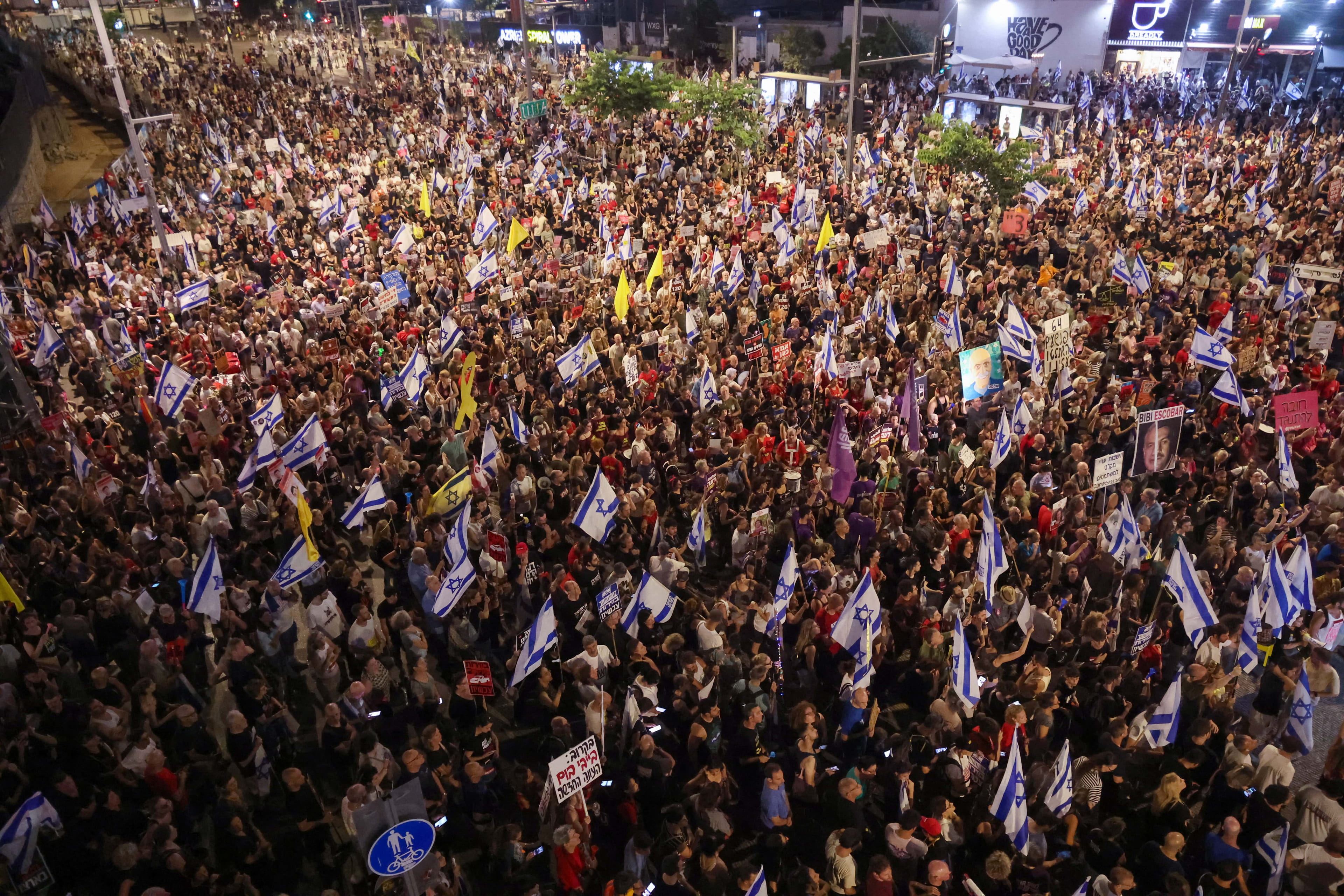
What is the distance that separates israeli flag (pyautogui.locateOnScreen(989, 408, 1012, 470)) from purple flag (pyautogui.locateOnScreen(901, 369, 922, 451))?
1.05 meters

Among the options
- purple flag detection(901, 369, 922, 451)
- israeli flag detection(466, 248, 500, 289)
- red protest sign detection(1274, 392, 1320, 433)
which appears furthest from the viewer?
israeli flag detection(466, 248, 500, 289)

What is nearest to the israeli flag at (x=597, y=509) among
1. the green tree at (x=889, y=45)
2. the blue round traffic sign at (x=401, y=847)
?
the blue round traffic sign at (x=401, y=847)

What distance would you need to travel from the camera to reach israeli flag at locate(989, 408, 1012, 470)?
41.0 feet

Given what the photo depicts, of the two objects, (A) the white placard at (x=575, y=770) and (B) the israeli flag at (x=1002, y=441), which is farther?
(B) the israeli flag at (x=1002, y=441)

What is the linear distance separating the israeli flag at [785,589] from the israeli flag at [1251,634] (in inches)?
175

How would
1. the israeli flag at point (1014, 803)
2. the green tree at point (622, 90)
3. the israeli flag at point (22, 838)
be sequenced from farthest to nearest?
the green tree at point (622, 90)
the israeli flag at point (22, 838)
the israeli flag at point (1014, 803)

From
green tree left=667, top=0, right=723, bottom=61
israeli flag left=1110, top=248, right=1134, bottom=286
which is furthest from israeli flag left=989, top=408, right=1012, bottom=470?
green tree left=667, top=0, right=723, bottom=61

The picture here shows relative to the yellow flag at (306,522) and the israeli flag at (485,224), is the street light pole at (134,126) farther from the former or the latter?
the yellow flag at (306,522)

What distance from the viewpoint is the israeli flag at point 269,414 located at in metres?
13.1

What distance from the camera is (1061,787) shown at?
25.2ft

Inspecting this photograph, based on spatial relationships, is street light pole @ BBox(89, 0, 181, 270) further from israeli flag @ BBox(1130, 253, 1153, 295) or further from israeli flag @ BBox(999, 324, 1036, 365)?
israeli flag @ BBox(1130, 253, 1153, 295)

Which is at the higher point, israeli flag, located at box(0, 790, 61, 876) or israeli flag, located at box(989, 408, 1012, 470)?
israeli flag, located at box(989, 408, 1012, 470)

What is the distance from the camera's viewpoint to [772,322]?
17422mm

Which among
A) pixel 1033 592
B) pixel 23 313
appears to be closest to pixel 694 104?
pixel 23 313
